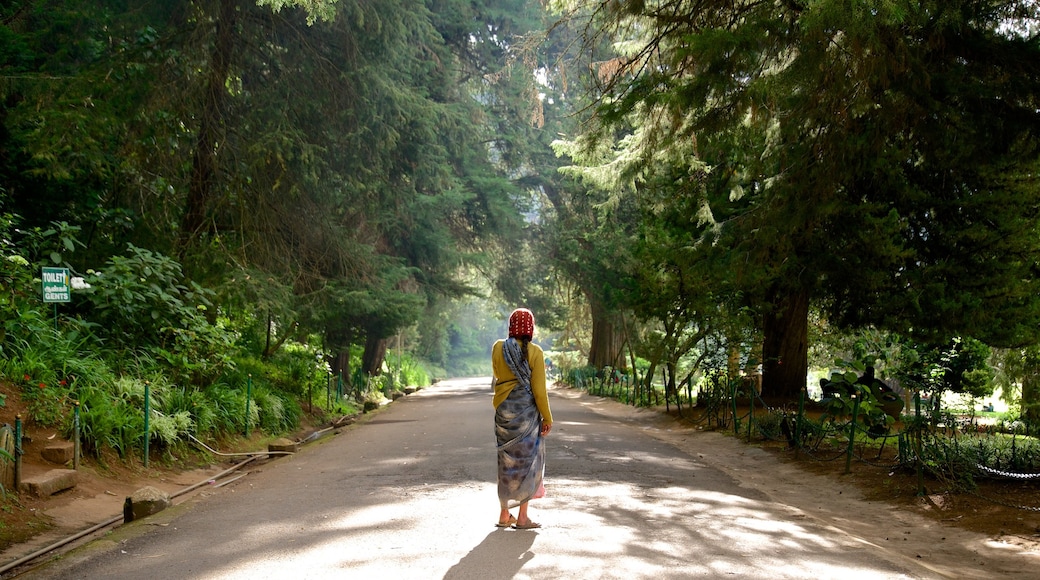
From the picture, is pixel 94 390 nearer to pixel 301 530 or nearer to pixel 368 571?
pixel 301 530

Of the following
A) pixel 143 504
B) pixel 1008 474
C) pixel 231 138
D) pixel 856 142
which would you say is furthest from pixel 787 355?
pixel 143 504

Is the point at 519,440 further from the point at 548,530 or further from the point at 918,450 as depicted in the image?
the point at 918,450

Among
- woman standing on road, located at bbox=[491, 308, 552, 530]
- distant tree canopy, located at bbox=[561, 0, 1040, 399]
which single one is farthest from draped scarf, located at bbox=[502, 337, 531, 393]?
distant tree canopy, located at bbox=[561, 0, 1040, 399]

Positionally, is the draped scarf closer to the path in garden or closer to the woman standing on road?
the woman standing on road

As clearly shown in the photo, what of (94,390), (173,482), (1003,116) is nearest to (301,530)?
(173,482)

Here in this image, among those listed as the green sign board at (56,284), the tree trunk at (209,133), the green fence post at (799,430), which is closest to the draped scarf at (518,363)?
the green sign board at (56,284)

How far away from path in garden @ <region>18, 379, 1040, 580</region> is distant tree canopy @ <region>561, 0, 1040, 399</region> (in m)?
Answer: 4.04

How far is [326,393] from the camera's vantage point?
22.4 meters

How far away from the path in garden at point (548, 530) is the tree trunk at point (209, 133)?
7564mm

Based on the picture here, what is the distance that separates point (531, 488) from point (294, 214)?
45.5ft

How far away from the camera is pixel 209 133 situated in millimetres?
17766

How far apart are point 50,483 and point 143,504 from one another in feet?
3.39

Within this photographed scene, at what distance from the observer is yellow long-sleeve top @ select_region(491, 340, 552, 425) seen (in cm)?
755

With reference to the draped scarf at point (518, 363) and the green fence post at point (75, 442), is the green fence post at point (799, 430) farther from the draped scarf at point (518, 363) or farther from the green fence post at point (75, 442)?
the green fence post at point (75, 442)
